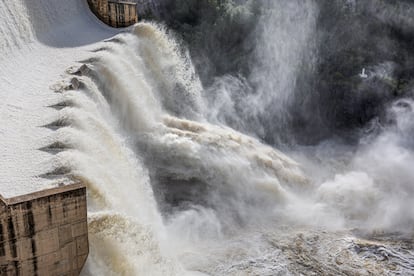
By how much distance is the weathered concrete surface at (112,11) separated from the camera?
15.1 meters

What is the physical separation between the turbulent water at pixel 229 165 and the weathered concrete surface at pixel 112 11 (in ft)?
1.70

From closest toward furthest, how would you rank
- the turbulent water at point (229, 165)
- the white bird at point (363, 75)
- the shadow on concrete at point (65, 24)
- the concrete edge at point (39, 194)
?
the concrete edge at point (39, 194) → the turbulent water at point (229, 165) → the shadow on concrete at point (65, 24) → the white bird at point (363, 75)

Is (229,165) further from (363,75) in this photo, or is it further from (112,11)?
(363,75)

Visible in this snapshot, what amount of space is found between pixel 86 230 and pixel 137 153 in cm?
541

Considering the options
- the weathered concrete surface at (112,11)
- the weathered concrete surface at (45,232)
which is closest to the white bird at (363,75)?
the weathered concrete surface at (112,11)

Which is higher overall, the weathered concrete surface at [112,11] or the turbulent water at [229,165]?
the weathered concrete surface at [112,11]

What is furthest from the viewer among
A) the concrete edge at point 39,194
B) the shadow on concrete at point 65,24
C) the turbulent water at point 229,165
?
the shadow on concrete at point 65,24

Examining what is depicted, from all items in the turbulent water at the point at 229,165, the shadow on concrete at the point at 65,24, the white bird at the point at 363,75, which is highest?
the shadow on concrete at the point at 65,24

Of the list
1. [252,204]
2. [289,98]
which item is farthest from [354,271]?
[289,98]

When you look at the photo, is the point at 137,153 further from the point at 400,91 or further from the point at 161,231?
the point at 400,91

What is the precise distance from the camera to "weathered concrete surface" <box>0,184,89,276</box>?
18.9ft

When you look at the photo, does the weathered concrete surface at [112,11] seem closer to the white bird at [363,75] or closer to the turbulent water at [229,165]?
the turbulent water at [229,165]

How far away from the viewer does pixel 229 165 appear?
12680 mm

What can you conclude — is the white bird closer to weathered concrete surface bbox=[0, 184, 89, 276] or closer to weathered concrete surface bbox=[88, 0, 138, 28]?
weathered concrete surface bbox=[88, 0, 138, 28]
